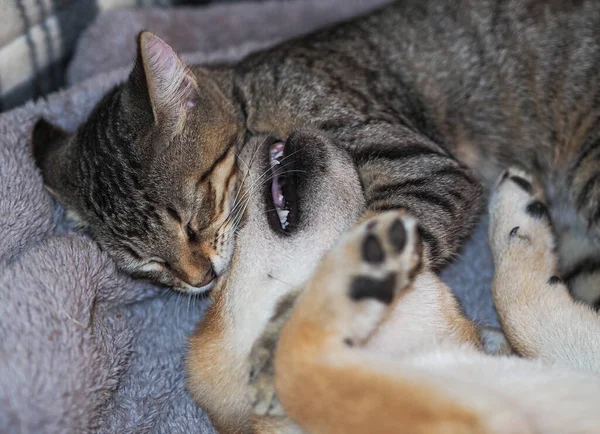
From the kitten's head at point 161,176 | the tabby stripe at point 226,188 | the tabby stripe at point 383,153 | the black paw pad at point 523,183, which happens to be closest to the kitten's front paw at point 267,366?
the kitten's head at point 161,176

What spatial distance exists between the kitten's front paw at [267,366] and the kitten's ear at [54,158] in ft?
2.37

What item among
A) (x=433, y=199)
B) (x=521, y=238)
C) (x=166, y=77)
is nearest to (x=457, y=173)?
(x=433, y=199)

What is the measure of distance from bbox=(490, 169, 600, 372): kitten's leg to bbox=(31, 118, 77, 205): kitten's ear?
3.86ft

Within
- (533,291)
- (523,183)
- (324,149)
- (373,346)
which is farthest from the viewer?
(523,183)

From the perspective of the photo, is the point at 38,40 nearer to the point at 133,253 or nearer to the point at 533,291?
the point at 133,253

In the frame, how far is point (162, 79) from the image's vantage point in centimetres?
160

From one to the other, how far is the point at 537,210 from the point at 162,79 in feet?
3.51

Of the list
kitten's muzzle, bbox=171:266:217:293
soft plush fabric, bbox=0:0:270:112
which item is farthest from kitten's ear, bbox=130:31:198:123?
soft plush fabric, bbox=0:0:270:112

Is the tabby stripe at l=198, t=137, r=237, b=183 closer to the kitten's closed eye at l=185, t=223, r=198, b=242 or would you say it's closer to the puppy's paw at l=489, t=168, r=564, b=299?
the kitten's closed eye at l=185, t=223, r=198, b=242

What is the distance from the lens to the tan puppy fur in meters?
1.18

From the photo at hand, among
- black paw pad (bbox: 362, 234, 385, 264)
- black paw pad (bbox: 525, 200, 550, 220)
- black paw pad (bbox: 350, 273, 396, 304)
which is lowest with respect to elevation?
black paw pad (bbox: 525, 200, 550, 220)

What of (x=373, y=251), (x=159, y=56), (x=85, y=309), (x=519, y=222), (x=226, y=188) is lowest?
(x=85, y=309)

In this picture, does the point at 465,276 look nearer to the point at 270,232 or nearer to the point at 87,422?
the point at 270,232

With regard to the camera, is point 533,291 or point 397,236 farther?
point 533,291
